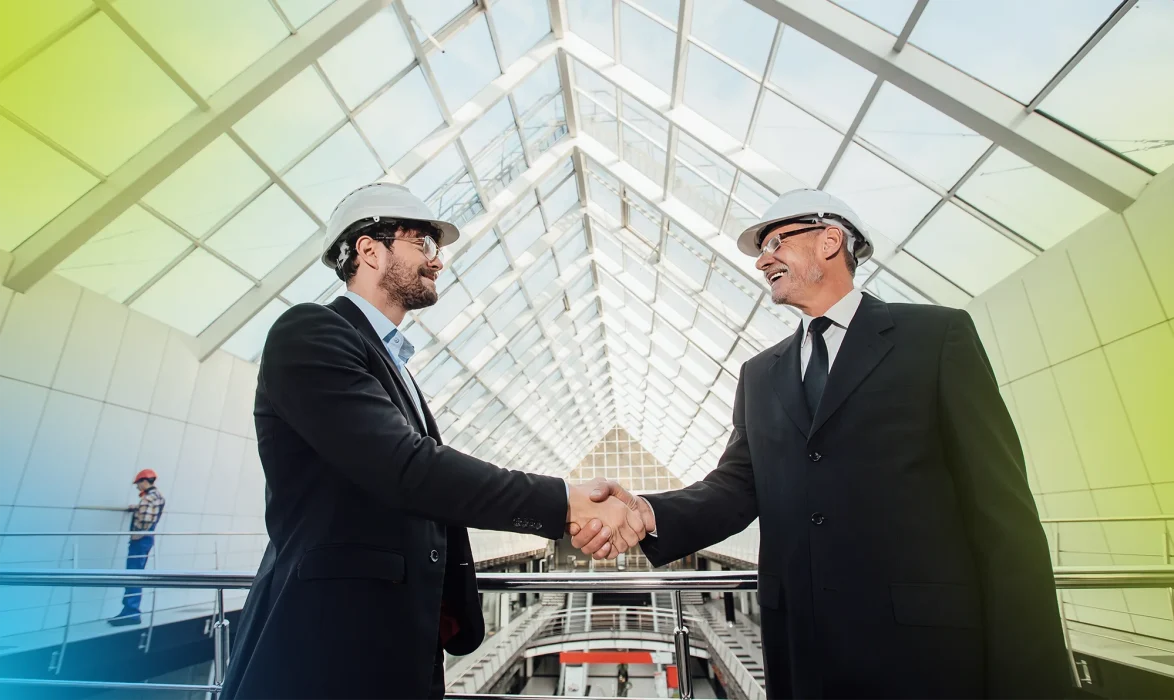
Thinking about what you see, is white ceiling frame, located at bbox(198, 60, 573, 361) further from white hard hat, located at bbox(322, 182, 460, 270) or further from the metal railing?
white hard hat, located at bbox(322, 182, 460, 270)

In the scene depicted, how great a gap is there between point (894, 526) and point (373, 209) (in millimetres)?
1966

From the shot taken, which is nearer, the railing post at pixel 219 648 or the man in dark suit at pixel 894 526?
the man in dark suit at pixel 894 526

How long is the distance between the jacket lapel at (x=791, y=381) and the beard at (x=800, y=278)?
14 cm

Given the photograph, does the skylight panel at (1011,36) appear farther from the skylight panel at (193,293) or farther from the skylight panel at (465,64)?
the skylight panel at (193,293)

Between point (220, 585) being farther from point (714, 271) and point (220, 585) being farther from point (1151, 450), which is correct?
point (714, 271)

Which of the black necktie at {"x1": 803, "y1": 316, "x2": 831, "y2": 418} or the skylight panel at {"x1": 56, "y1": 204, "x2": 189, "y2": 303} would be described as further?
the skylight panel at {"x1": 56, "y1": 204, "x2": 189, "y2": 303}

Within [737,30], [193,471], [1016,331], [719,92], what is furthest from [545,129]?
[1016,331]

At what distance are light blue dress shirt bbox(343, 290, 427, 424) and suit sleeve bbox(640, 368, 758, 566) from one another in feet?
3.08

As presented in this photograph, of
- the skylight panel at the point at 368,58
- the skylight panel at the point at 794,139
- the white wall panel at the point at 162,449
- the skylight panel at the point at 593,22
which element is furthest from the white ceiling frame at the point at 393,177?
the skylight panel at the point at 794,139

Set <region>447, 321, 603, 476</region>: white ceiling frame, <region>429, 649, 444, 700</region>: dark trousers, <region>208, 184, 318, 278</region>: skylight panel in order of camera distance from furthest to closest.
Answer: <region>447, 321, 603, 476</region>: white ceiling frame → <region>208, 184, 318, 278</region>: skylight panel → <region>429, 649, 444, 700</region>: dark trousers

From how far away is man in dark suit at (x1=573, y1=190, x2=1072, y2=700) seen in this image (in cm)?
145

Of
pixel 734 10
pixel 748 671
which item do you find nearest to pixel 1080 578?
pixel 734 10

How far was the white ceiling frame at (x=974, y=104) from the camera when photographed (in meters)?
6.52

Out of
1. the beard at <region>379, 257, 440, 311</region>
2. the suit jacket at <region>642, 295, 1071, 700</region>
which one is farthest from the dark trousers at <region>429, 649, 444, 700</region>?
the beard at <region>379, 257, 440, 311</region>
